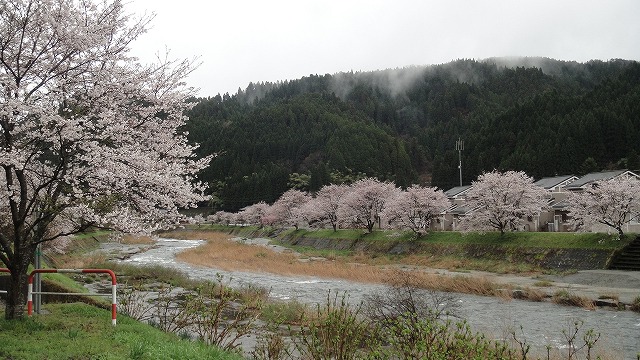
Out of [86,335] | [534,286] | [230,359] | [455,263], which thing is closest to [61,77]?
[86,335]

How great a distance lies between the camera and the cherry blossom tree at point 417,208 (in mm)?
53281

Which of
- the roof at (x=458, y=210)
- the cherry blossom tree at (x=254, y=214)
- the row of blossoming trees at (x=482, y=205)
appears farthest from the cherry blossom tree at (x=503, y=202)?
the cherry blossom tree at (x=254, y=214)

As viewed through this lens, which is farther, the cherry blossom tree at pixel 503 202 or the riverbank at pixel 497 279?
the cherry blossom tree at pixel 503 202

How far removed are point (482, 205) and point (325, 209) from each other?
1261 inches

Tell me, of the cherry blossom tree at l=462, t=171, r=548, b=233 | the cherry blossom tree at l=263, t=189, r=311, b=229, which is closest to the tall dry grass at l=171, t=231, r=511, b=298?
the cherry blossom tree at l=462, t=171, r=548, b=233

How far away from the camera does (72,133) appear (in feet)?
30.4

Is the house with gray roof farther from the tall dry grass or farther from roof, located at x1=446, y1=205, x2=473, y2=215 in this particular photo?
the tall dry grass

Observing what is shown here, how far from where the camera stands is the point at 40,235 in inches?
404

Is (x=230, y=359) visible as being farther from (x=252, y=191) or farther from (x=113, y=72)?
(x=252, y=191)

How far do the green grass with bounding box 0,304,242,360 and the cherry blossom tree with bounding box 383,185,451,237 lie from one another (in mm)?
44281

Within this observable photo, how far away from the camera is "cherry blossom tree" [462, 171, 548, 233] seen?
1740 inches

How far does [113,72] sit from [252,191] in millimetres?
115721

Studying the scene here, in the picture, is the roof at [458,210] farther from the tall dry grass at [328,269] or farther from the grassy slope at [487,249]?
the tall dry grass at [328,269]

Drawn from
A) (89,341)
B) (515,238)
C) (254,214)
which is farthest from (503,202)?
(254,214)
